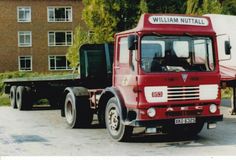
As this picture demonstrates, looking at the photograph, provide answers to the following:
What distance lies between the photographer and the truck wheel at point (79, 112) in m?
13.0

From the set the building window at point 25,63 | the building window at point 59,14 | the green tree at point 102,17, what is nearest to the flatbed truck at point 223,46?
the green tree at point 102,17

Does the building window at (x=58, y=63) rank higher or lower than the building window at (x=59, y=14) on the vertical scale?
lower

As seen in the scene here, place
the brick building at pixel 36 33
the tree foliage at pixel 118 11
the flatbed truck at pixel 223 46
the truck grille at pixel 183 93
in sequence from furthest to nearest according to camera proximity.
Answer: the brick building at pixel 36 33
the tree foliage at pixel 118 11
the flatbed truck at pixel 223 46
the truck grille at pixel 183 93

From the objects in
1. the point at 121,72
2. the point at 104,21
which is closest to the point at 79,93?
the point at 121,72

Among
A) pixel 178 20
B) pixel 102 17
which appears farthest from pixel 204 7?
pixel 178 20

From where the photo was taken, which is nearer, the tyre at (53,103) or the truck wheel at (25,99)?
the truck wheel at (25,99)

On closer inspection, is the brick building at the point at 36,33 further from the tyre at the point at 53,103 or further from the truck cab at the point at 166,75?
the truck cab at the point at 166,75

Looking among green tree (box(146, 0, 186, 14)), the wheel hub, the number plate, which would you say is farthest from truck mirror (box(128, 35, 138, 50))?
green tree (box(146, 0, 186, 14))

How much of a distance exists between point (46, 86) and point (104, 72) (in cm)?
556

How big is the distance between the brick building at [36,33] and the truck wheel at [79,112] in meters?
40.3

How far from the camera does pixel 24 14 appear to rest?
175 feet

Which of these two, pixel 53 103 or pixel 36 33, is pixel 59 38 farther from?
pixel 53 103

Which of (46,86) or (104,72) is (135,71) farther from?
(46,86)

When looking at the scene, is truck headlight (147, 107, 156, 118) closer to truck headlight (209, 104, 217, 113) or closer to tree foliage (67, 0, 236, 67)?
truck headlight (209, 104, 217, 113)
